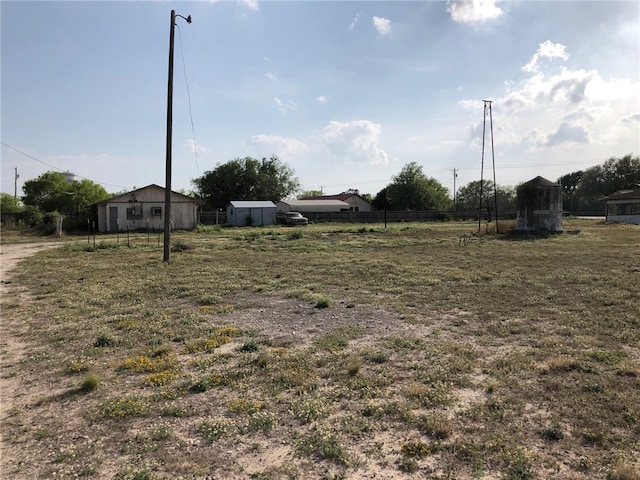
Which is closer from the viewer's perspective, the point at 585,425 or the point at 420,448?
the point at 420,448

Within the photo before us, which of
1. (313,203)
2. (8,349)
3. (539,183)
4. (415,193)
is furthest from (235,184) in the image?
(8,349)

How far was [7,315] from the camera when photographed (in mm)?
7684

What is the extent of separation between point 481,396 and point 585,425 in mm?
880

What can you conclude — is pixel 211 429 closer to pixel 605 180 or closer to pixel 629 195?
pixel 629 195

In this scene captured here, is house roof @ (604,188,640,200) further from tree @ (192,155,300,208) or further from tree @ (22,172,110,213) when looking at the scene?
tree @ (22,172,110,213)

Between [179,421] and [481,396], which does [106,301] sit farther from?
[481,396]

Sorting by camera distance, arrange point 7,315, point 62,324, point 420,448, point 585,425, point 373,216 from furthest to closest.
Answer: point 373,216 → point 7,315 → point 62,324 → point 585,425 → point 420,448

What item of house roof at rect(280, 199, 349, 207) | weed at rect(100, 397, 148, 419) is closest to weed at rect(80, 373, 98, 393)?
weed at rect(100, 397, 148, 419)

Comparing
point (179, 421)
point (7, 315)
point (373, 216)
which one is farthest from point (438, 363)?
point (373, 216)

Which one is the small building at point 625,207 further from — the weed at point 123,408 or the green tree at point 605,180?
the weed at point 123,408

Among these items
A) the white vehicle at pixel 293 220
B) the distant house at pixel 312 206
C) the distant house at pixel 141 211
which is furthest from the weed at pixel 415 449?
the distant house at pixel 312 206

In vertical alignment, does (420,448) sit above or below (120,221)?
below

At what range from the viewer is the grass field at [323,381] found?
3.15 metres

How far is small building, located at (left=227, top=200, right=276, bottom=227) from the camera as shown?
1715 inches
